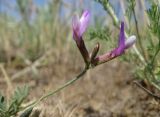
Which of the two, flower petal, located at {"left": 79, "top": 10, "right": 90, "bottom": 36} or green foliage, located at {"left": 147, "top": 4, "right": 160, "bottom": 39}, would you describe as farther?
green foliage, located at {"left": 147, "top": 4, "right": 160, "bottom": 39}

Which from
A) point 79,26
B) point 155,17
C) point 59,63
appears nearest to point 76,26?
point 79,26

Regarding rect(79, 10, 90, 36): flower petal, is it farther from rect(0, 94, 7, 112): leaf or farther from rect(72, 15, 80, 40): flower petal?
rect(0, 94, 7, 112): leaf

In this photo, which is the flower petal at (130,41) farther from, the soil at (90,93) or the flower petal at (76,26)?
the soil at (90,93)

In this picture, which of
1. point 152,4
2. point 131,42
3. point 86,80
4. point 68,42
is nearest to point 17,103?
point 131,42

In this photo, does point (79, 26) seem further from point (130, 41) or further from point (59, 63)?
point (59, 63)

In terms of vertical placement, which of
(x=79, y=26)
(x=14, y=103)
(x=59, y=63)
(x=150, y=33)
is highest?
(x=79, y=26)

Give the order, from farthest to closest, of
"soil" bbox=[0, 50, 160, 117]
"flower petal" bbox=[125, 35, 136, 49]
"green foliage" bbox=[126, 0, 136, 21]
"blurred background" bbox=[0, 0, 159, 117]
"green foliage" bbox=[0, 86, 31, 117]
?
"blurred background" bbox=[0, 0, 159, 117] → "soil" bbox=[0, 50, 160, 117] → "green foliage" bbox=[126, 0, 136, 21] → "green foliage" bbox=[0, 86, 31, 117] → "flower petal" bbox=[125, 35, 136, 49]

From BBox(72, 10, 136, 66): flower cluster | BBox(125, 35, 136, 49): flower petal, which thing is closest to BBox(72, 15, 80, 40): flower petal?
BBox(72, 10, 136, 66): flower cluster

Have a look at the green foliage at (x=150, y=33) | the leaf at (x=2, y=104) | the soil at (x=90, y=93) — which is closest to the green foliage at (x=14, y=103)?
the leaf at (x=2, y=104)
